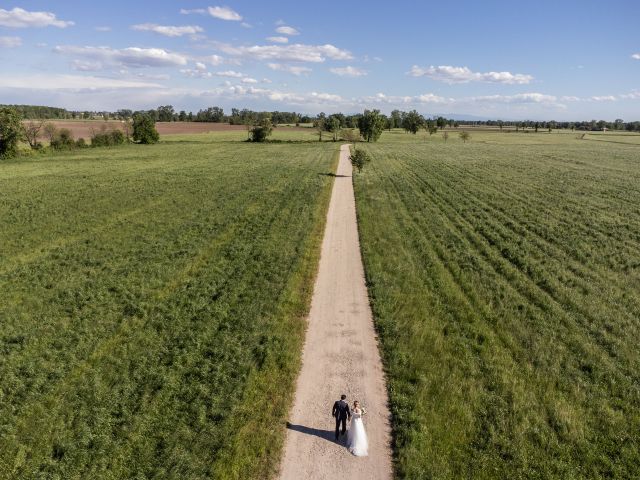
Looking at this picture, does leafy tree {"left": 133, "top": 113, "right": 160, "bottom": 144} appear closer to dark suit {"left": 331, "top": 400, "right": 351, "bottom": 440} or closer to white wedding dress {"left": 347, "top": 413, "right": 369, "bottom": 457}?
dark suit {"left": 331, "top": 400, "right": 351, "bottom": 440}

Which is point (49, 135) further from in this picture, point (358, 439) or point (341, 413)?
point (358, 439)

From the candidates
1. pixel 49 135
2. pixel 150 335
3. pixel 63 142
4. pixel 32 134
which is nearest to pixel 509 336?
pixel 150 335

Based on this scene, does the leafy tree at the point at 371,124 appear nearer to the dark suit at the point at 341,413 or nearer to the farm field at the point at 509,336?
the farm field at the point at 509,336

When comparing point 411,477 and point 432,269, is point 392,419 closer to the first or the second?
point 411,477

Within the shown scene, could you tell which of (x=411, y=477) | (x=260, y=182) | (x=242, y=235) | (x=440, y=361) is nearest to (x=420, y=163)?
(x=260, y=182)

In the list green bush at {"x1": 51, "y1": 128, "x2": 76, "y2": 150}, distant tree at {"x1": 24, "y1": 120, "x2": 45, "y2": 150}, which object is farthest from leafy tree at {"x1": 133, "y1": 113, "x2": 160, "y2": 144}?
distant tree at {"x1": 24, "y1": 120, "x2": 45, "y2": 150}

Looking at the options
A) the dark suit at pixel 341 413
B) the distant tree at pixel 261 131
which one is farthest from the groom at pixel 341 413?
the distant tree at pixel 261 131

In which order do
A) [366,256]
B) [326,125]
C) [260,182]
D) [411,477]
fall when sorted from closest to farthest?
[411,477], [366,256], [260,182], [326,125]
